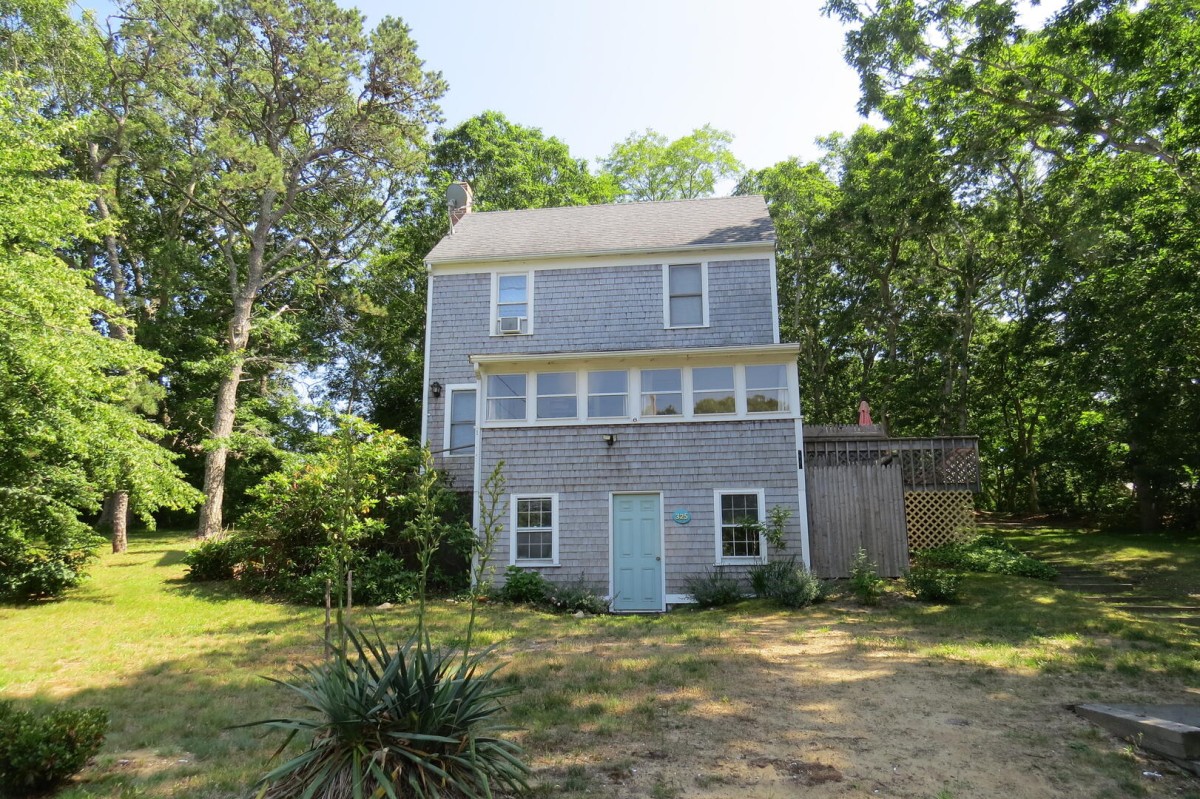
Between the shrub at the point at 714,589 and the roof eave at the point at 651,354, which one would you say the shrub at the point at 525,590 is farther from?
the roof eave at the point at 651,354

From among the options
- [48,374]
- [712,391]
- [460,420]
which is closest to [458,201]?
[460,420]

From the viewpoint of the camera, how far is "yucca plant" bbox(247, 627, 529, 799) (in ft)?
12.5

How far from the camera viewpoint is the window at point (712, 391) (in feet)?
44.4

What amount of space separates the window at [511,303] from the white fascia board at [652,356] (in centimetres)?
209

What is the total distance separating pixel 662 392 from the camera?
1369cm

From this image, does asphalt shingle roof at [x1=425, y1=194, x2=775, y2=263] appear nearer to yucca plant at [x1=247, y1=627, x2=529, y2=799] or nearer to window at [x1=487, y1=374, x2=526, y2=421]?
window at [x1=487, y1=374, x2=526, y2=421]

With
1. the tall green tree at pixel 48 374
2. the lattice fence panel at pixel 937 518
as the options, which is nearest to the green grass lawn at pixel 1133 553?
the lattice fence panel at pixel 937 518

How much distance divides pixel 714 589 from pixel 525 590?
349cm

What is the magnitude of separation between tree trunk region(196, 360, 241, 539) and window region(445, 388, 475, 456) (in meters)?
8.05

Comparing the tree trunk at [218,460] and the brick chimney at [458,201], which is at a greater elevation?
the brick chimney at [458,201]

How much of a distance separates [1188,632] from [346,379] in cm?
2698

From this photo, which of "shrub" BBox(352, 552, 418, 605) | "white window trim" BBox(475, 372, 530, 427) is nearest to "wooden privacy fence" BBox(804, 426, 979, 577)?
"white window trim" BBox(475, 372, 530, 427)

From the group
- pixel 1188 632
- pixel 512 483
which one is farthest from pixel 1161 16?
pixel 512 483

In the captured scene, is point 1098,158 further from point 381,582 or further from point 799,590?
point 381,582
